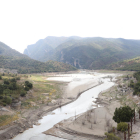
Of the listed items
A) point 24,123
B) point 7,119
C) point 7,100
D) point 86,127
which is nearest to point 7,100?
point 7,100

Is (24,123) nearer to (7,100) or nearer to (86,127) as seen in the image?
(7,100)

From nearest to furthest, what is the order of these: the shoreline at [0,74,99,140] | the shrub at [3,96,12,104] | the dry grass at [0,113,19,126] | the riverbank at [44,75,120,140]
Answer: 1. the riverbank at [44,75,120,140]
2. the shoreline at [0,74,99,140]
3. the dry grass at [0,113,19,126]
4. the shrub at [3,96,12,104]

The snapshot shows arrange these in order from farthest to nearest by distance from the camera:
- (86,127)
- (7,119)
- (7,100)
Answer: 1. (7,100)
2. (7,119)
3. (86,127)

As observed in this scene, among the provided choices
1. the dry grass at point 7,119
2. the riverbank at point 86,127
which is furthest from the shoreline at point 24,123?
the riverbank at point 86,127

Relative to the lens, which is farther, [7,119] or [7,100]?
[7,100]

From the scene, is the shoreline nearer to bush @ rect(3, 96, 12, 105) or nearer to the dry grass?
the dry grass

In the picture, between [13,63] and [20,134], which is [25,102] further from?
[13,63]

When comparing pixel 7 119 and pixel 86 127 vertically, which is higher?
pixel 7 119

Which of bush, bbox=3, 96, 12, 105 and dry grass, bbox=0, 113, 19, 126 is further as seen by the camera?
bush, bbox=3, 96, 12, 105

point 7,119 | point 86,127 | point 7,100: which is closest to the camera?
point 86,127

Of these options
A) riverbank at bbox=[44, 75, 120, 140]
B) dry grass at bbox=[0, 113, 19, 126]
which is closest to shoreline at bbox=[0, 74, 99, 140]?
dry grass at bbox=[0, 113, 19, 126]

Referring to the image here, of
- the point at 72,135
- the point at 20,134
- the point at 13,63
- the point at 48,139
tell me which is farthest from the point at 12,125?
the point at 13,63
